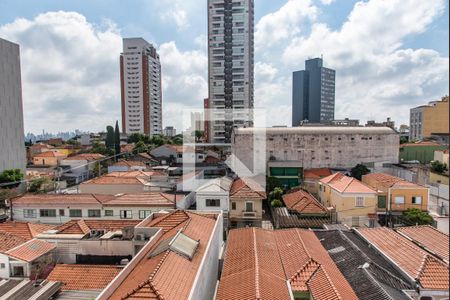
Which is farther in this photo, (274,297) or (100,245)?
(100,245)

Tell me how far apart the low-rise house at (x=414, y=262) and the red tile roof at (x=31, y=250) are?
11.5 metres

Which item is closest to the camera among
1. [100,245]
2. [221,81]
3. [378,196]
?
[100,245]

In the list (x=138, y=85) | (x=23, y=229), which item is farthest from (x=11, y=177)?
(x=138, y=85)

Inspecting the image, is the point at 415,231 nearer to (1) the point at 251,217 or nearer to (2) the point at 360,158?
(1) the point at 251,217

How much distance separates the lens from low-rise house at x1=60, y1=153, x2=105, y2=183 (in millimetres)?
31109

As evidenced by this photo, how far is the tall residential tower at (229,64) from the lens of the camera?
47188 mm

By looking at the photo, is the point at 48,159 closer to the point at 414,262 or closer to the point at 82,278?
the point at 82,278

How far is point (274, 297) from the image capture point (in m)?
7.30

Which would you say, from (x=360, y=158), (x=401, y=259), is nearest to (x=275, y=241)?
(x=401, y=259)

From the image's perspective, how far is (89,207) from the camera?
54.3 feet

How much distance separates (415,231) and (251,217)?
7.76 metres

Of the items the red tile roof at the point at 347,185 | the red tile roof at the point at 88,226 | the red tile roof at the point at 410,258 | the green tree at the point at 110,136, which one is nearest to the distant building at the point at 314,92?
the green tree at the point at 110,136

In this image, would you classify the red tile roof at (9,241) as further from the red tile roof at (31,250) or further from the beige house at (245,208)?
the beige house at (245,208)

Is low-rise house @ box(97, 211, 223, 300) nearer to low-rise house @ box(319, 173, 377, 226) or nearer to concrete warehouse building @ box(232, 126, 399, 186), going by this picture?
low-rise house @ box(319, 173, 377, 226)
